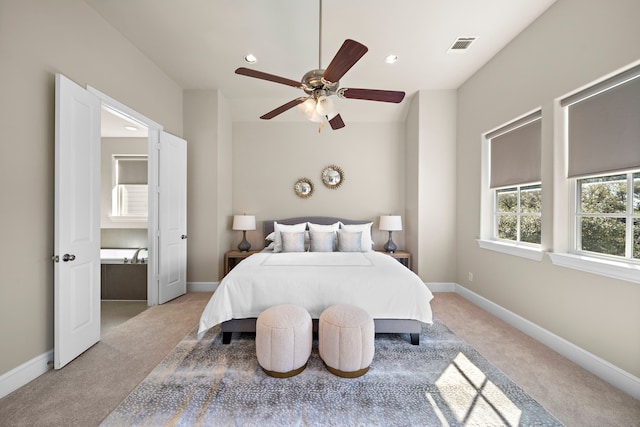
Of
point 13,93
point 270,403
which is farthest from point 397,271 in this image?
point 13,93

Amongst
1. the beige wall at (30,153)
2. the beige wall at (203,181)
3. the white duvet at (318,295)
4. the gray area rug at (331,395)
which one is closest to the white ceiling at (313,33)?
the beige wall at (203,181)

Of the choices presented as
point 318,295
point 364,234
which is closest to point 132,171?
point 364,234

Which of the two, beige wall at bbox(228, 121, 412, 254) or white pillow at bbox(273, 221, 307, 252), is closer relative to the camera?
white pillow at bbox(273, 221, 307, 252)

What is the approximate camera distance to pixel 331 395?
5.48ft

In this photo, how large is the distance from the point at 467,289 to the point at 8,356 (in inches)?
185

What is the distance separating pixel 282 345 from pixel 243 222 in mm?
2522

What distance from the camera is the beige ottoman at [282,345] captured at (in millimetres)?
1813

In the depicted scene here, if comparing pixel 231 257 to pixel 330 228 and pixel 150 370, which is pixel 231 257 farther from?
pixel 150 370

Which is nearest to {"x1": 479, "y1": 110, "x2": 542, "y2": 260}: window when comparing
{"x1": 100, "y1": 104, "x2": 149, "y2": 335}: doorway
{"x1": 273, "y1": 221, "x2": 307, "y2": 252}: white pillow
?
{"x1": 273, "y1": 221, "x2": 307, "y2": 252}: white pillow

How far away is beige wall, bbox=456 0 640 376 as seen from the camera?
5.86 ft

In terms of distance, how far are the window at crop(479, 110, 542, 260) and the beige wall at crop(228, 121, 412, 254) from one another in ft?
4.57

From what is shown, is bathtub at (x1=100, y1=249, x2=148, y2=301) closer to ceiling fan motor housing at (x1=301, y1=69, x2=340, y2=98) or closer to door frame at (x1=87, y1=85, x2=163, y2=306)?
door frame at (x1=87, y1=85, x2=163, y2=306)

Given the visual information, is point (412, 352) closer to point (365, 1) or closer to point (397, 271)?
point (397, 271)

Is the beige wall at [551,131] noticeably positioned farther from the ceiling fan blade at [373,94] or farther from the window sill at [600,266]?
the ceiling fan blade at [373,94]
